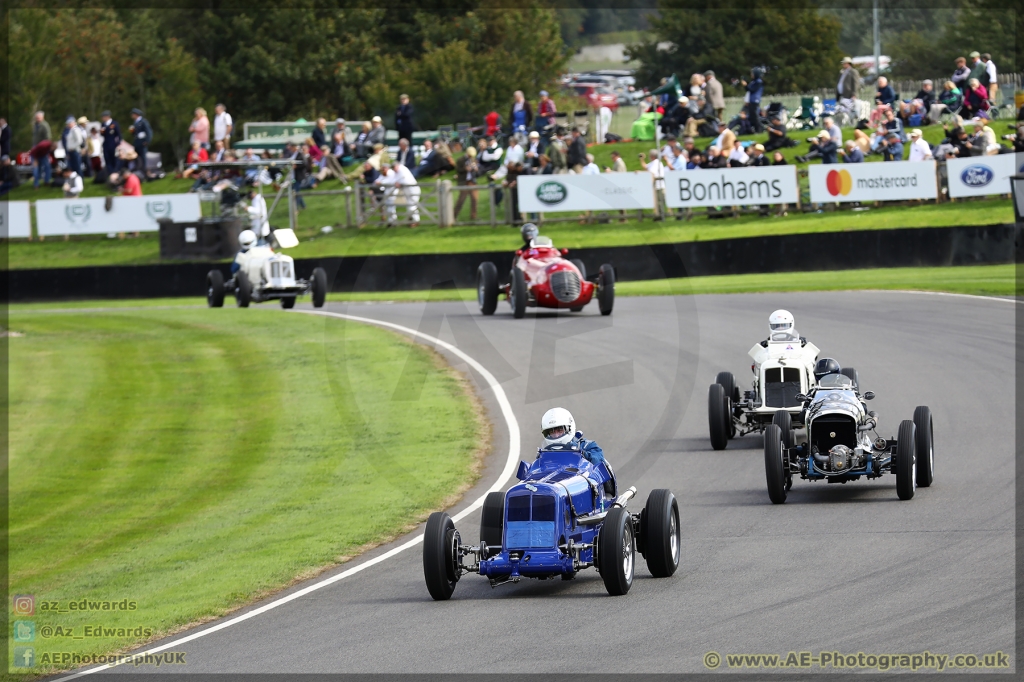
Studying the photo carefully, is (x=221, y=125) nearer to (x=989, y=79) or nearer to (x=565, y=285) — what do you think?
(x=565, y=285)

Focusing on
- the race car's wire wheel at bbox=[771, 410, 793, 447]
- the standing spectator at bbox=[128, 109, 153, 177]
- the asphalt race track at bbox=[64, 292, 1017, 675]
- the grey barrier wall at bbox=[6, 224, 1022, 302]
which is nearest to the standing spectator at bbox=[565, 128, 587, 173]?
the grey barrier wall at bbox=[6, 224, 1022, 302]

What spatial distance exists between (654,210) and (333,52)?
121ft

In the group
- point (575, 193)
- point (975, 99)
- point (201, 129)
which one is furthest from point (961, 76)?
point (201, 129)

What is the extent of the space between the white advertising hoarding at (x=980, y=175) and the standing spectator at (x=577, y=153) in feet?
30.3

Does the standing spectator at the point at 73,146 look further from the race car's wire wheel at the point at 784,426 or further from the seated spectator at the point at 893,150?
the race car's wire wheel at the point at 784,426

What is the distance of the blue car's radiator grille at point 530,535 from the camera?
1024 cm

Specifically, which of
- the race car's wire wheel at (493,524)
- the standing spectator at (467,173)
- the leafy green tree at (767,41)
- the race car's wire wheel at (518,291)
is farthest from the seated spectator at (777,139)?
the race car's wire wheel at (493,524)

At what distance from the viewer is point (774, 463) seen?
12867 millimetres

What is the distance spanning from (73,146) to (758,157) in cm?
2169

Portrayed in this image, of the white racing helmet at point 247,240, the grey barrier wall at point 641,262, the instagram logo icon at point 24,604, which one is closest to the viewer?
the instagram logo icon at point 24,604

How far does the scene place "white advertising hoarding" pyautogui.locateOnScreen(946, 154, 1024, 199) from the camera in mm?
33750

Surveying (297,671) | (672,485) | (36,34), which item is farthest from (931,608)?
(36,34)

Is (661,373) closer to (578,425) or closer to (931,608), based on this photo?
(578,425)

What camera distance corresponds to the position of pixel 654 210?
36531 millimetres
